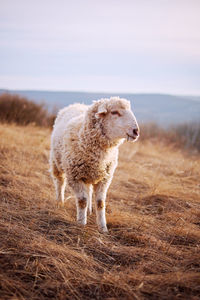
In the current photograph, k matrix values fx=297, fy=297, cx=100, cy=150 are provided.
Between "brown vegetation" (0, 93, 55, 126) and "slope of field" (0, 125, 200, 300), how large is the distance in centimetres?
727

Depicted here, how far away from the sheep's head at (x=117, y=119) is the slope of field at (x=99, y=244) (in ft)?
3.83

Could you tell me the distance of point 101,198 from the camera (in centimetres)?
404

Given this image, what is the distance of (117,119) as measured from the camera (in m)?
3.75

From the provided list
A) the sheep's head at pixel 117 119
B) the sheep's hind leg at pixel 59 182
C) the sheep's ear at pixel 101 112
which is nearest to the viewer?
the sheep's head at pixel 117 119

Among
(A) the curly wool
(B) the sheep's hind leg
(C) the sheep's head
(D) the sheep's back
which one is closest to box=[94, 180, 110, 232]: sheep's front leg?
(A) the curly wool

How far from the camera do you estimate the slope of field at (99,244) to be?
2.40m

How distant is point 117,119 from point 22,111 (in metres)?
10.7

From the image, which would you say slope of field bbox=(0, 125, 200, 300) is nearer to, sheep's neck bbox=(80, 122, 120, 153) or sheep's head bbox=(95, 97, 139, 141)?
sheep's neck bbox=(80, 122, 120, 153)

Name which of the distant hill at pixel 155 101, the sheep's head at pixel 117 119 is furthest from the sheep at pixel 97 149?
the distant hill at pixel 155 101

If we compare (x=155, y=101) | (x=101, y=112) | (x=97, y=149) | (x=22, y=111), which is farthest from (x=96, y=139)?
(x=155, y=101)

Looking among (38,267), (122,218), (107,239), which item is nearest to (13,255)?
(38,267)

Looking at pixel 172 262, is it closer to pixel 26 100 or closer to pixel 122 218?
pixel 122 218

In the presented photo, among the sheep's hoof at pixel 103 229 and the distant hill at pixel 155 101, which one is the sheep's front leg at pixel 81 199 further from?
the distant hill at pixel 155 101

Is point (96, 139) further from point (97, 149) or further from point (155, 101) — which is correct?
point (155, 101)
